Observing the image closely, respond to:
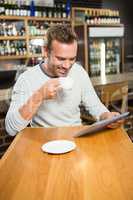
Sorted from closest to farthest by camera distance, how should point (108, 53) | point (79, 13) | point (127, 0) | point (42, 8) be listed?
point (42, 8) < point (79, 13) < point (108, 53) < point (127, 0)

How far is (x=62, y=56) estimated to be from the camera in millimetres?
1691

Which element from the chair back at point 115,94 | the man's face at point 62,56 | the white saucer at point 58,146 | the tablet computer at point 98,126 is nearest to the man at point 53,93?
the man's face at point 62,56

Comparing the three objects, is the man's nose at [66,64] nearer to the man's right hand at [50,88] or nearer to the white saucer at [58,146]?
the man's right hand at [50,88]

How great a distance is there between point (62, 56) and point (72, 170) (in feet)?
2.58

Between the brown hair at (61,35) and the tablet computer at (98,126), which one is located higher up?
the brown hair at (61,35)

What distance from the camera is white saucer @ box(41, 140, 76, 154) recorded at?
1.29 metres

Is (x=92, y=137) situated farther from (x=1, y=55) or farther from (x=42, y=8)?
(x=42, y=8)

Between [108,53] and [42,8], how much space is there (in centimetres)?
182

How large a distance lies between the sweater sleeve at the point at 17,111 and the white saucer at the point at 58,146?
10.6 inches

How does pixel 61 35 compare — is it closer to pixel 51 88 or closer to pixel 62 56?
pixel 62 56

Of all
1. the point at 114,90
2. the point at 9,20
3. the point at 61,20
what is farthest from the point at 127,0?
the point at 114,90

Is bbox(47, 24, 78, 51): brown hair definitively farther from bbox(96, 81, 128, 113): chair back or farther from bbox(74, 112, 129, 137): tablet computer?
bbox(96, 81, 128, 113): chair back

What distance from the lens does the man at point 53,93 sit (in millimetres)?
1560

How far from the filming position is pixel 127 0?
Answer: 7008mm
